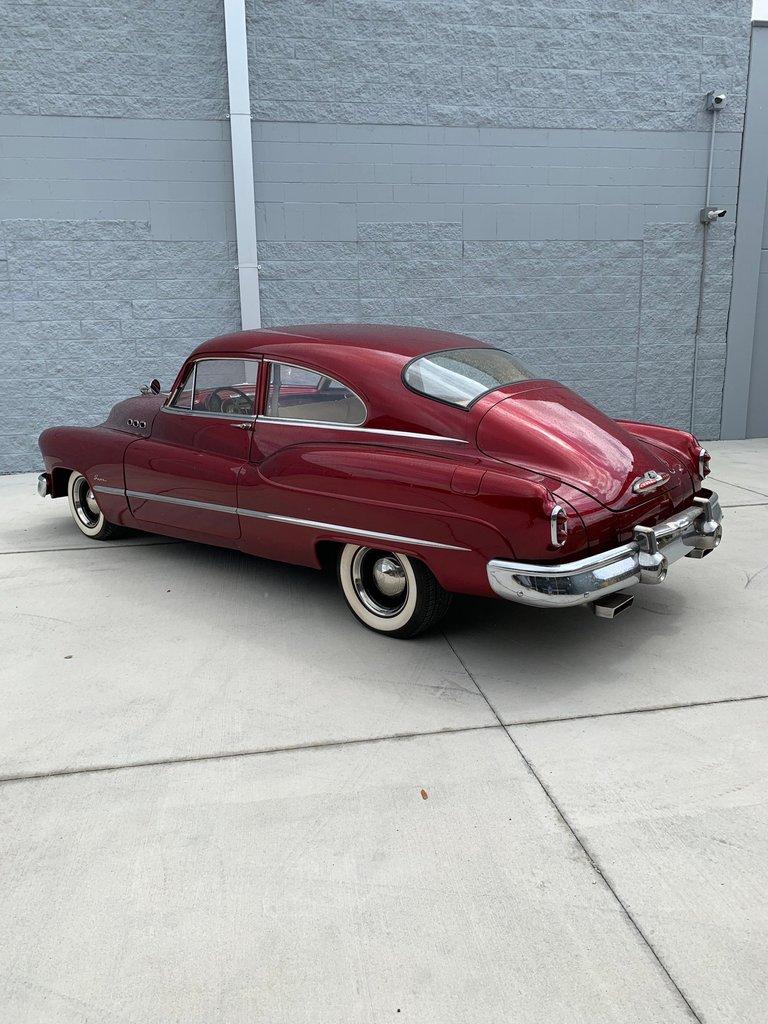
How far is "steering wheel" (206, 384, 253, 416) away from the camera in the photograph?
4629mm

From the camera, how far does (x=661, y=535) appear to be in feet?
12.3

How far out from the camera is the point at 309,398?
4.32 meters

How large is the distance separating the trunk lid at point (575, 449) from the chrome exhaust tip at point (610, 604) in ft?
1.33

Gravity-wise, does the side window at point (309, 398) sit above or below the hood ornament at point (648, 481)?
above

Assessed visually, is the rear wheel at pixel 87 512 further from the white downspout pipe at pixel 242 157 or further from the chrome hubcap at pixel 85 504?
the white downspout pipe at pixel 242 157

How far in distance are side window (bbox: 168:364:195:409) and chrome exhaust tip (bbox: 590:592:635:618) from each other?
112 inches

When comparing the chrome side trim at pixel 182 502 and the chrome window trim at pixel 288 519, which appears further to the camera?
the chrome side trim at pixel 182 502

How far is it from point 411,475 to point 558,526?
2.46 ft

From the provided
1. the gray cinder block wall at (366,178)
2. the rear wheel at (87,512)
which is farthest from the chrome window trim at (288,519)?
the gray cinder block wall at (366,178)

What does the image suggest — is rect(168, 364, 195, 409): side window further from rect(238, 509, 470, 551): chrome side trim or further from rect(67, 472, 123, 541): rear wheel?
rect(67, 472, 123, 541): rear wheel

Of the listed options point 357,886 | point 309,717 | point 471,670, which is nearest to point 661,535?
point 471,670

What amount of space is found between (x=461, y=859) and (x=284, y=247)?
7334 millimetres

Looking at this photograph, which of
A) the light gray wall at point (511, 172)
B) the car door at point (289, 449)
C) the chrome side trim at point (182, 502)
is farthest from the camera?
the light gray wall at point (511, 172)

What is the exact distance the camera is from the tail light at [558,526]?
10.8 feet
